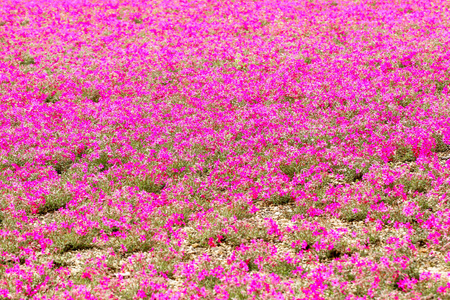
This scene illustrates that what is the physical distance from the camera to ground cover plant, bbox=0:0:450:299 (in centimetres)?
801

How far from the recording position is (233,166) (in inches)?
463

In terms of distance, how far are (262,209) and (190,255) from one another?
2084mm

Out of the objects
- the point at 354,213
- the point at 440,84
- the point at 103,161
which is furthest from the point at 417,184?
the point at 103,161

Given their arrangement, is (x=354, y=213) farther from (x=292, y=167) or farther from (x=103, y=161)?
(x=103, y=161)

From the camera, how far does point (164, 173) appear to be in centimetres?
1173

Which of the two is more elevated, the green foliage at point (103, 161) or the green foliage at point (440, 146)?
the green foliage at point (440, 146)

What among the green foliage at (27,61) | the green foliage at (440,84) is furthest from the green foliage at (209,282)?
the green foliage at (27,61)

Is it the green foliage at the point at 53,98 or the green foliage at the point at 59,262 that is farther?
the green foliage at the point at 53,98

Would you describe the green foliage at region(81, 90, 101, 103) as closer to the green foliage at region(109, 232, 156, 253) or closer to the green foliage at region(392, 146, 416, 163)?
the green foliage at region(109, 232, 156, 253)

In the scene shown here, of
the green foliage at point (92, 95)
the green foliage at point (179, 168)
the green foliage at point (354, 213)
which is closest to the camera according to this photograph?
the green foliage at point (354, 213)

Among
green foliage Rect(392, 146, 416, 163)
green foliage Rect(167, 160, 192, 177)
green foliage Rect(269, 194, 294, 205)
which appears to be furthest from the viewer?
green foliage Rect(167, 160, 192, 177)

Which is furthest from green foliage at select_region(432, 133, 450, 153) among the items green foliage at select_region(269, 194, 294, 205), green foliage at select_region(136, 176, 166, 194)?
green foliage at select_region(136, 176, 166, 194)

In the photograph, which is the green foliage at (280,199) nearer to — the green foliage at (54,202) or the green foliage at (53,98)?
the green foliage at (54,202)

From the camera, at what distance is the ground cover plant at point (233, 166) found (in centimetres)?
801
